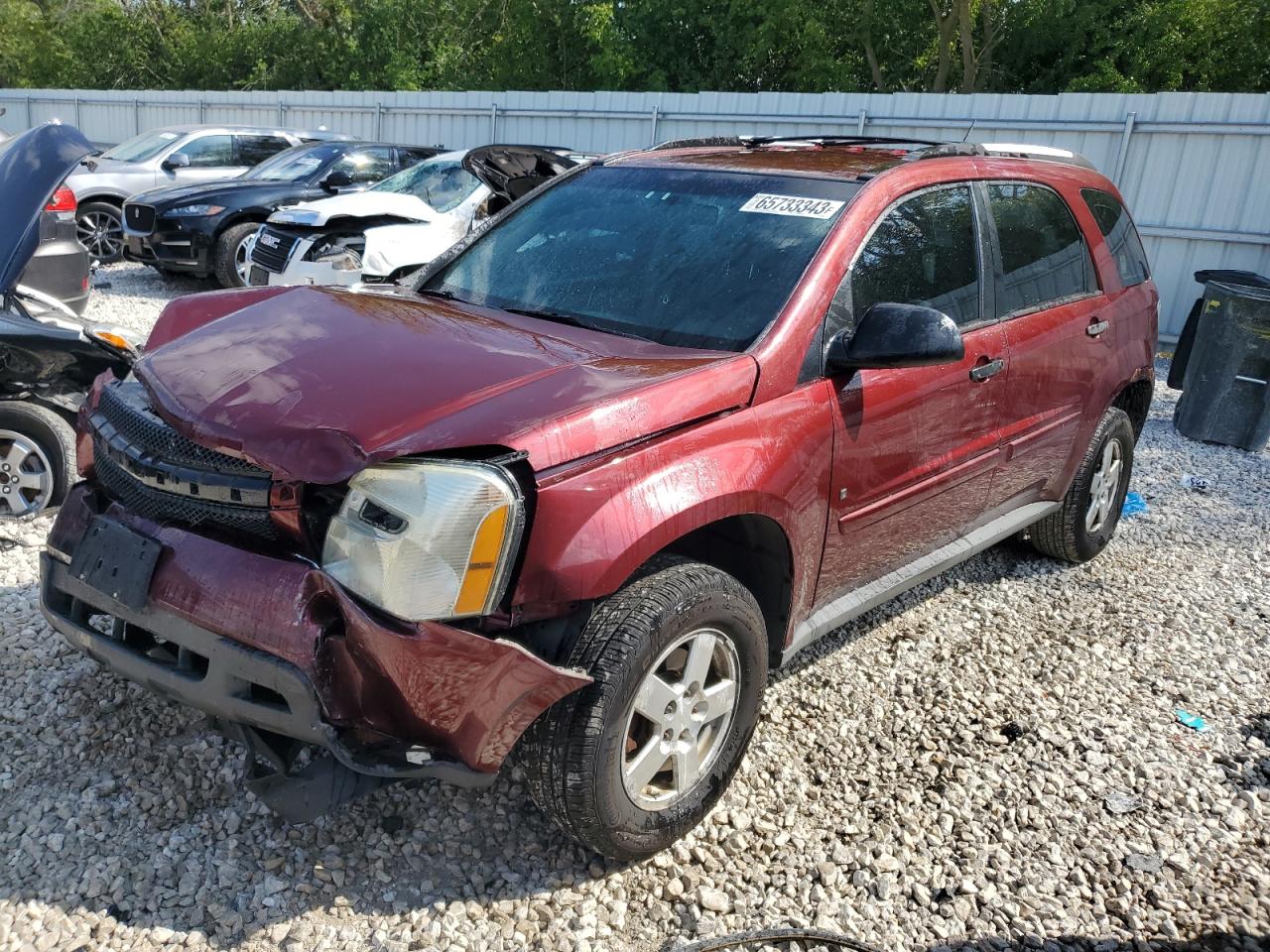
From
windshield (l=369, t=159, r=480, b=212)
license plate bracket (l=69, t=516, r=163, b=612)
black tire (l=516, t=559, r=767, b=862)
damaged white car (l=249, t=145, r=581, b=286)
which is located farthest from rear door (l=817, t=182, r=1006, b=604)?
windshield (l=369, t=159, r=480, b=212)

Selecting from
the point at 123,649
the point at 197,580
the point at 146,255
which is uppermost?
the point at 197,580

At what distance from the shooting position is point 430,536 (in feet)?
7.13

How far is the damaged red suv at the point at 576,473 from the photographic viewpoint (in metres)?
2.25

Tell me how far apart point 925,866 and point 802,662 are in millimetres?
1127

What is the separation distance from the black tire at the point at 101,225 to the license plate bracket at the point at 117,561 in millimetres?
10775

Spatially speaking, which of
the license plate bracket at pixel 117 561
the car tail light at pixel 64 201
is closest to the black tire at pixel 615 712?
the license plate bracket at pixel 117 561

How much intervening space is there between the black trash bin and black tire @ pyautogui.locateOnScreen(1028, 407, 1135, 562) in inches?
132

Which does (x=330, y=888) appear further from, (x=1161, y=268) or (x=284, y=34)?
(x=284, y=34)

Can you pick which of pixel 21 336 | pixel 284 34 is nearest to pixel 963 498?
pixel 21 336

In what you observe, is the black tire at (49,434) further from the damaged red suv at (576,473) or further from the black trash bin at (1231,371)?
the black trash bin at (1231,371)

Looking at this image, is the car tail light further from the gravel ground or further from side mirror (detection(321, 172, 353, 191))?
side mirror (detection(321, 172, 353, 191))

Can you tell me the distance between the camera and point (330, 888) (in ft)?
8.57

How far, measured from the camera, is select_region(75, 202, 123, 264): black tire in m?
12.1

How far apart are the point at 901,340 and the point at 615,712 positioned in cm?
133
